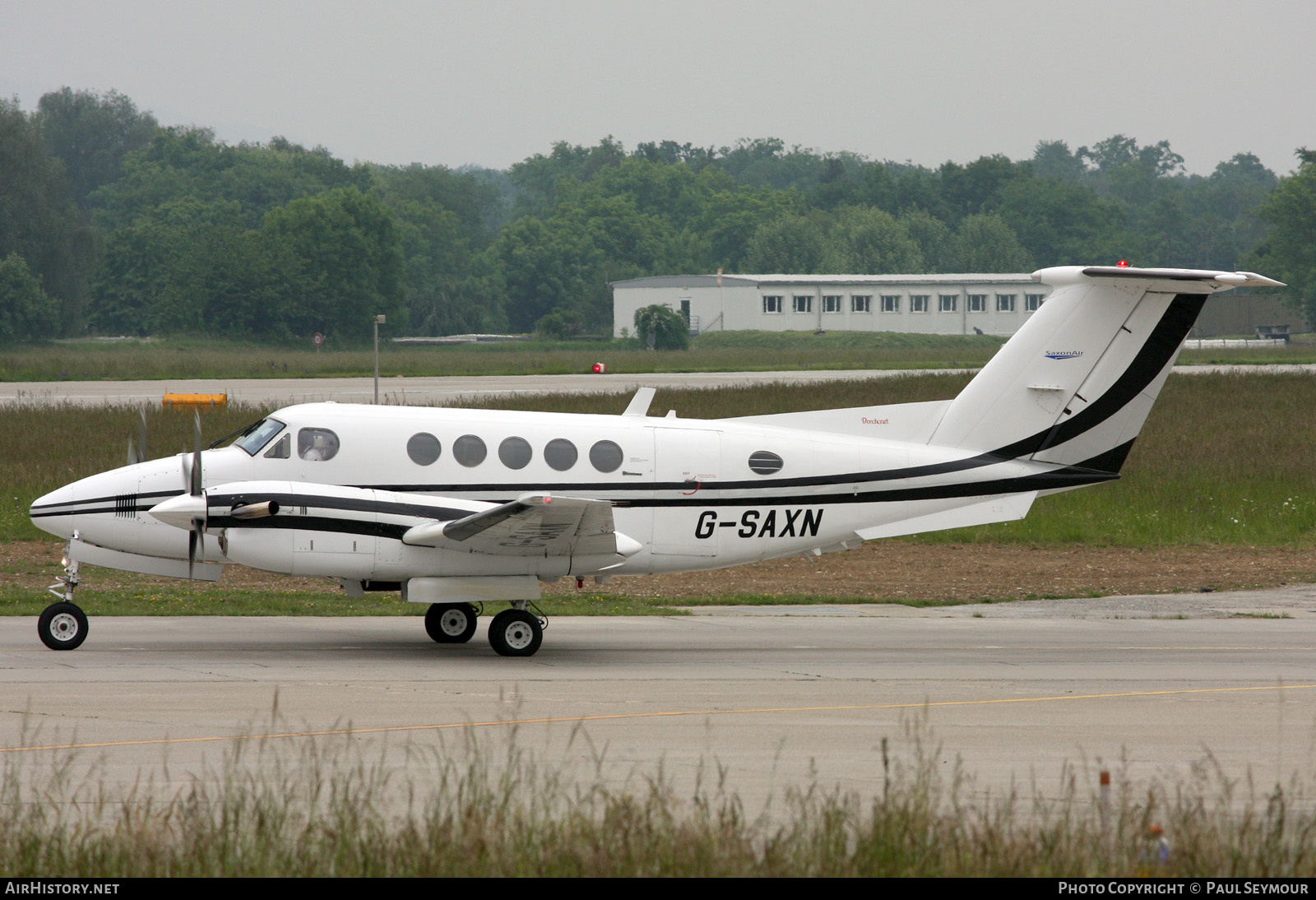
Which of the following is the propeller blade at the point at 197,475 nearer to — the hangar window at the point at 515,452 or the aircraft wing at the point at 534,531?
the aircraft wing at the point at 534,531

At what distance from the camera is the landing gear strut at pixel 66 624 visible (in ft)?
45.1

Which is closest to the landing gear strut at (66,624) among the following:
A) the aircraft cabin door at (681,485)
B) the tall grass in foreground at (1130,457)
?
the aircraft cabin door at (681,485)

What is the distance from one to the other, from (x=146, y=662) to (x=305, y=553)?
189 centimetres

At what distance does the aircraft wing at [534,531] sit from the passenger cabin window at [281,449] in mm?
1753

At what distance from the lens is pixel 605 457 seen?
14.9m

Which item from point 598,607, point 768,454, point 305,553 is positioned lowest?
point 598,607

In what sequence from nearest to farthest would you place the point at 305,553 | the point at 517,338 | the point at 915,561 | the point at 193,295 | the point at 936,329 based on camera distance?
the point at 305,553 → the point at 915,561 → the point at 193,295 → the point at 936,329 → the point at 517,338

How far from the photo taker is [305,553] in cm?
1362

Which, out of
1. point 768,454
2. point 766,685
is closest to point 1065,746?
point 766,685

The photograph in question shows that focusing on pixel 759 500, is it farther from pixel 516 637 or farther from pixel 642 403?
pixel 516 637

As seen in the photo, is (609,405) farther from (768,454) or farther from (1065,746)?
(1065,746)

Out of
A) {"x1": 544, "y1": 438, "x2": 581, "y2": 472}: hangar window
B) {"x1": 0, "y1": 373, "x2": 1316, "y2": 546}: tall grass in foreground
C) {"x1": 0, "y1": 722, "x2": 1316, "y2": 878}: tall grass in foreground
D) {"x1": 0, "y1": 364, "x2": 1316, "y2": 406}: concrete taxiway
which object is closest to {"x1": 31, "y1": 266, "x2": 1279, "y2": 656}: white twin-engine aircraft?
{"x1": 544, "y1": 438, "x2": 581, "y2": 472}: hangar window

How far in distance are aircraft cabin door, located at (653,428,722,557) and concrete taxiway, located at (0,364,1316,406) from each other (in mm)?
27448

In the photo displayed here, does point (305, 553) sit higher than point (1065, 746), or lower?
higher
